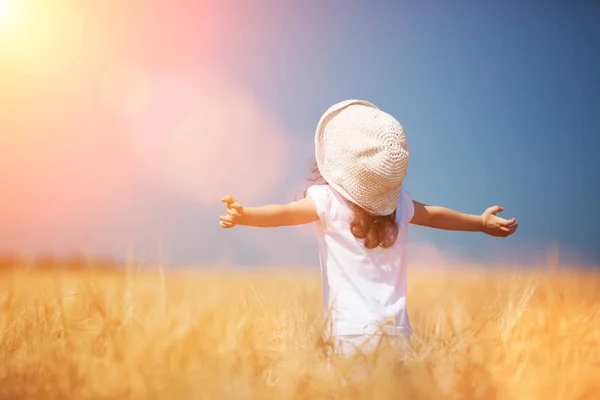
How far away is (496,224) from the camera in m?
2.51

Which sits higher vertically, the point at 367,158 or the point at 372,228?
the point at 367,158

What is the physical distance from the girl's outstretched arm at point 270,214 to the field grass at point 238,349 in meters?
0.34

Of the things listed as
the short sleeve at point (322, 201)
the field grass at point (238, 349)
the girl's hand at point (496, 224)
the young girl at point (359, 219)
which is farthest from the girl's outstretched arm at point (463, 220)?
the field grass at point (238, 349)

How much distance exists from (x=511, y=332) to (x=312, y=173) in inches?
44.1

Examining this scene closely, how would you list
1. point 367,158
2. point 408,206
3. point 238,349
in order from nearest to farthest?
1. point 238,349
2. point 367,158
3. point 408,206

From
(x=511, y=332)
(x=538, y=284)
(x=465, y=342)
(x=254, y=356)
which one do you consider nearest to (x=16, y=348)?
(x=254, y=356)

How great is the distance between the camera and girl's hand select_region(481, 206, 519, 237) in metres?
2.51

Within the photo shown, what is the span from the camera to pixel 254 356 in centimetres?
132

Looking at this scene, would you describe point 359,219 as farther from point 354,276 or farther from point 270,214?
point 270,214

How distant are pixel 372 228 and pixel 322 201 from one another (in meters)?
0.20

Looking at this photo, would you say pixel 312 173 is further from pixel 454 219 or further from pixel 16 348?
pixel 16 348

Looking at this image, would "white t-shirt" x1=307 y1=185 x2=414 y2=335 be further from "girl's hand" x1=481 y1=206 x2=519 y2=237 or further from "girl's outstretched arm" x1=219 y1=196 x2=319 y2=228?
"girl's hand" x1=481 y1=206 x2=519 y2=237

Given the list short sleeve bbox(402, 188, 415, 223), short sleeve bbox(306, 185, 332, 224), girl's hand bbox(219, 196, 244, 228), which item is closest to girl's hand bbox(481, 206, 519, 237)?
short sleeve bbox(402, 188, 415, 223)

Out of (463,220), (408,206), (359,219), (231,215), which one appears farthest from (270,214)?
(463,220)
